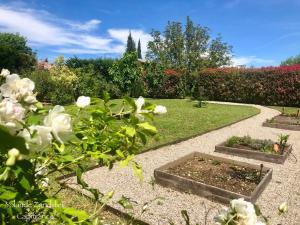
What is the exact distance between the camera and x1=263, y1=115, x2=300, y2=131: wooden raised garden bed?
11793mm

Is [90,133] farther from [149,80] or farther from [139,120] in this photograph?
[149,80]

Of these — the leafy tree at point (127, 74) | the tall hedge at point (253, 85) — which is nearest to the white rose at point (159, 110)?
the tall hedge at point (253, 85)

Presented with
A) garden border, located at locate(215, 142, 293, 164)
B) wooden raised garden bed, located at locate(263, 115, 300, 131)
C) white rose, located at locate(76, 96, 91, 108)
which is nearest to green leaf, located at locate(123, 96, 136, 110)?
white rose, located at locate(76, 96, 91, 108)

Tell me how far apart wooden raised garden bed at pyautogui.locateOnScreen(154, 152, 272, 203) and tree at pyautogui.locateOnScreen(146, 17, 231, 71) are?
31.4 meters

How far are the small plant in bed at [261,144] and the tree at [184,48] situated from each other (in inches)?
1151

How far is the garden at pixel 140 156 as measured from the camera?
1136 millimetres

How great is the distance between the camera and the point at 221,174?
5812mm

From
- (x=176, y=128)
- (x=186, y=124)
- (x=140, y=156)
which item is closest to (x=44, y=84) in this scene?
(x=186, y=124)

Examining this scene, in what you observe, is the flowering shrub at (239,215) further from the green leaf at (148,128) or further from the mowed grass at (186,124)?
the mowed grass at (186,124)

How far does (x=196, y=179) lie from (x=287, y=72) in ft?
57.1

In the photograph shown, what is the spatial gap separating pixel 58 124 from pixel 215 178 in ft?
16.2

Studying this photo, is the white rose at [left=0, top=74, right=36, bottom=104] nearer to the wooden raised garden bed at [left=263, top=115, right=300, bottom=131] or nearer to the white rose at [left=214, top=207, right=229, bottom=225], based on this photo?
the white rose at [left=214, top=207, right=229, bottom=225]

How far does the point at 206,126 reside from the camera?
11.7 meters

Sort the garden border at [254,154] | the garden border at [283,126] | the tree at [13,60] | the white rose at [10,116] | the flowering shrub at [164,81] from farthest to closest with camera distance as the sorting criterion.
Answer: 1. the tree at [13,60]
2. the flowering shrub at [164,81]
3. the garden border at [283,126]
4. the garden border at [254,154]
5. the white rose at [10,116]
